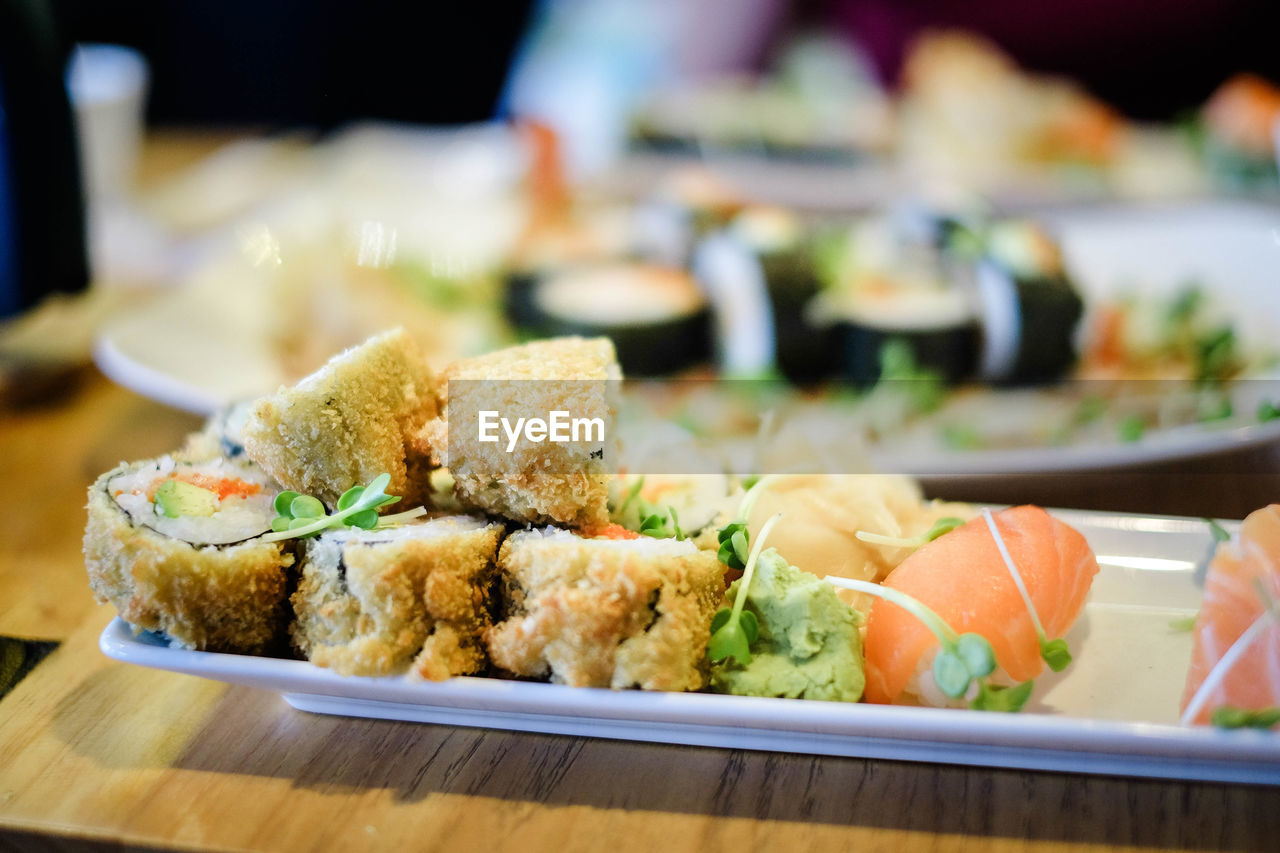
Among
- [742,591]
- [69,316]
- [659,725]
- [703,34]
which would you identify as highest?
[703,34]

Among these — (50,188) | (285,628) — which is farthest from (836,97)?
(285,628)

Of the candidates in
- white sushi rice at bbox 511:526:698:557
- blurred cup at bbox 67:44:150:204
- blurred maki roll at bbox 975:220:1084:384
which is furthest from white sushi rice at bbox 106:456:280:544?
blurred cup at bbox 67:44:150:204

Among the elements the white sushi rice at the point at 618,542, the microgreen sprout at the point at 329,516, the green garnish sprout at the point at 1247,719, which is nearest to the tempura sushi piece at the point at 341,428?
the microgreen sprout at the point at 329,516

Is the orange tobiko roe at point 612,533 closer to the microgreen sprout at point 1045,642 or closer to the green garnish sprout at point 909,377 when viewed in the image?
the microgreen sprout at point 1045,642

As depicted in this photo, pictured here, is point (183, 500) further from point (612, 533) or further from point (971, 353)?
point (971, 353)

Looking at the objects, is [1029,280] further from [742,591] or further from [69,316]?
[69,316]

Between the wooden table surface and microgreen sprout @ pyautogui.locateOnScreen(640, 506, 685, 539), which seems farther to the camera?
microgreen sprout @ pyautogui.locateOnScreen(640, 506, 685, 539)

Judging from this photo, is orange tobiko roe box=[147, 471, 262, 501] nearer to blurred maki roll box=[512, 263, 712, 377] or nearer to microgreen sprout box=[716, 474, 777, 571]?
microgreen sprout box=[716, 474, 777, 571]
